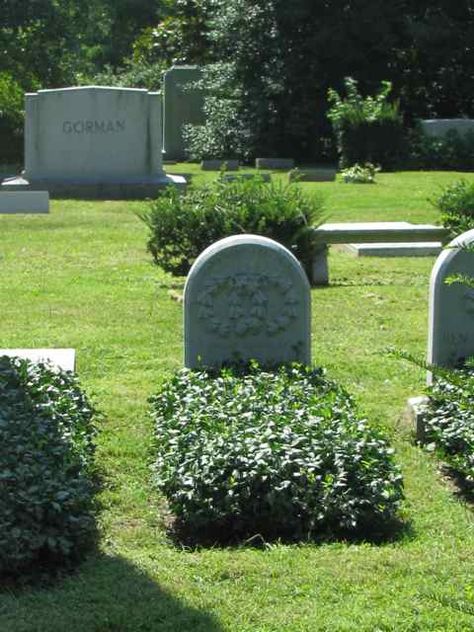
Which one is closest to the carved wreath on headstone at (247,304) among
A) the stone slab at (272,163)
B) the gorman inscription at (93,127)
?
the gorman inscription at (93,127)

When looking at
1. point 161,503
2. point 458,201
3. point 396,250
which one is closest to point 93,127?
point 396,250

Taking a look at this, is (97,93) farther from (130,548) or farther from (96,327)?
(130,548)

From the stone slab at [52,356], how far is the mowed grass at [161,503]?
28 cm

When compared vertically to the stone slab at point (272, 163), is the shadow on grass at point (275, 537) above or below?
below

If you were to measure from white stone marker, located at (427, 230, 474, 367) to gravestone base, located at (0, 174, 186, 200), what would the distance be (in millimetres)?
12032

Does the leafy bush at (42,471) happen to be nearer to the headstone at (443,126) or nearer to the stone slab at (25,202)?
the stone slab at (25,202)

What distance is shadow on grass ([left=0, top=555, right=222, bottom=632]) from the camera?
437 cm

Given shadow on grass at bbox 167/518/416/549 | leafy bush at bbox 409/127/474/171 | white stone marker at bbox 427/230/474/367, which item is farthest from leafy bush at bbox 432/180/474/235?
leafy bush at bbox 409/127/474/171

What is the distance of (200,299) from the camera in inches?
281

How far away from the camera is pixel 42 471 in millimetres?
5188

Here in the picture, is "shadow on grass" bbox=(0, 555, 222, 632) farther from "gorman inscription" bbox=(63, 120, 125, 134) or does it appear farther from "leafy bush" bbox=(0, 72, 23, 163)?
"leafy bush" bbox=(0, 72, 23, 163)

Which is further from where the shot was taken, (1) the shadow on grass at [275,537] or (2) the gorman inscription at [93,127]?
(2) the gorman inscription at [93,127]

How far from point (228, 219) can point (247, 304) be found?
407cm

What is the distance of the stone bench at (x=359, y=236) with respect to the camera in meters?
11.7
